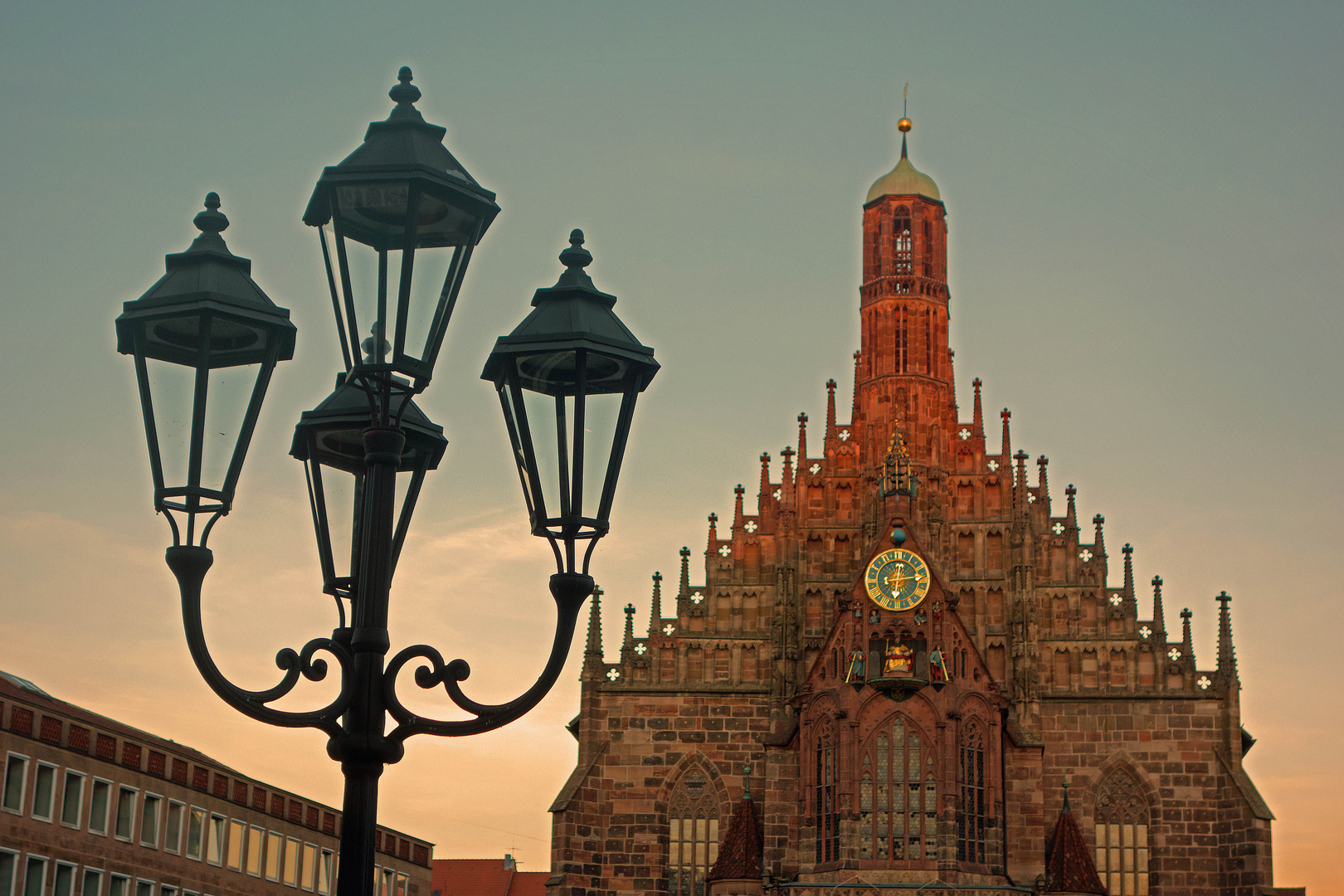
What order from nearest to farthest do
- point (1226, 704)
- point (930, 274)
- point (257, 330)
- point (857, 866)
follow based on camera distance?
point (257, 330)
point (857, 866)
point (1226, 704)
point (930, 274)

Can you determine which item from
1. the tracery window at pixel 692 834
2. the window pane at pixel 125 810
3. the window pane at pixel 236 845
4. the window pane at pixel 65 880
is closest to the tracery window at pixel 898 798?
the tracery window at pixel 692 834

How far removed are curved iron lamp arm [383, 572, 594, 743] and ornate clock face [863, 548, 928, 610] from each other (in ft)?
140

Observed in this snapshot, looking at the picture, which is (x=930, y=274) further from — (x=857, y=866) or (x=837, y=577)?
(x=857, y=866)

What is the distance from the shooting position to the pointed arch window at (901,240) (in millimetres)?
60781

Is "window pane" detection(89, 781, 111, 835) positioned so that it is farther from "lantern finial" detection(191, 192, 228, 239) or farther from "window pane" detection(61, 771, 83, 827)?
"lantern finial" detection(191, 192, 228, 239)

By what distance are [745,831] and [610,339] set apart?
141 ft

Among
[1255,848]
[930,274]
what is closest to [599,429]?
[1255,848]

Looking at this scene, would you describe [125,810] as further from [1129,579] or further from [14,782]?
[1129,579]

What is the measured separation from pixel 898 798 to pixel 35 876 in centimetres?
2447

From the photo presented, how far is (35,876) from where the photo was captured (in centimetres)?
5362

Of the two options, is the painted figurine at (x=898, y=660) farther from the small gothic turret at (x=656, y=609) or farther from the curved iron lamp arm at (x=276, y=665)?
the curved iron lamp arm at (x=276, y=665)

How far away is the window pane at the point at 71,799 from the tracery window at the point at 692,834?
1757 cm

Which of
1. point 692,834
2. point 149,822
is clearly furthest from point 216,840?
point 692,834

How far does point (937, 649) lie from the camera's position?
52.1 metres
